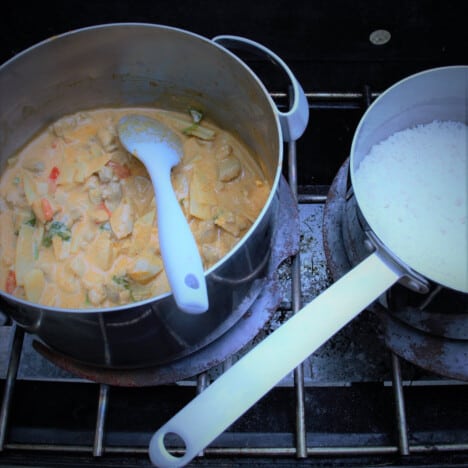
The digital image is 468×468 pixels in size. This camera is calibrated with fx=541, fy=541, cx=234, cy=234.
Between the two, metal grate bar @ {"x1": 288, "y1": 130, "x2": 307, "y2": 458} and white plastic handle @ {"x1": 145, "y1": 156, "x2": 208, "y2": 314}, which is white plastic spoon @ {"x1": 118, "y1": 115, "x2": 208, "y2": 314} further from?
metal grate bar @ {"x1": 288, "y1": 130, "x2": 307, "y2": 458}

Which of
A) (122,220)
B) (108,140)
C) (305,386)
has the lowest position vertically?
(305,386)

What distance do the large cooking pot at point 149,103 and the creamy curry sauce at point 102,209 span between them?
42 millimetres

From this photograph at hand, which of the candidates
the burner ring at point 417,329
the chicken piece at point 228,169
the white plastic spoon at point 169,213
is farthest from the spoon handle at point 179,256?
the burner ring at point 417,329

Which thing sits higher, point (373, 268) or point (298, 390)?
point (373, 268)

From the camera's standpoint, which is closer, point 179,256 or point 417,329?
point 179,256

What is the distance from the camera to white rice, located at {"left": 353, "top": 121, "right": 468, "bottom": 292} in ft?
2.30

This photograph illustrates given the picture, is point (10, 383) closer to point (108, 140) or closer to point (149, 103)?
point (108, 140)

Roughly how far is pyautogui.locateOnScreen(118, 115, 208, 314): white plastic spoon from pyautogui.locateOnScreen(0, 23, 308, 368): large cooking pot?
2 centimetres

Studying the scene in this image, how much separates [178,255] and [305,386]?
0.34 meters

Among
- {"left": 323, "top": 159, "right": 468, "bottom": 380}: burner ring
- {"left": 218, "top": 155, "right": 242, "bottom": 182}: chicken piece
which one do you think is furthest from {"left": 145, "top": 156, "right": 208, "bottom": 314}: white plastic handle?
{"left": 323, "top": 159, "right": 468, "bottom": 380}: burner ring

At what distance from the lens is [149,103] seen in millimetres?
940

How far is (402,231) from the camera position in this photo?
Answer: 0.72 m

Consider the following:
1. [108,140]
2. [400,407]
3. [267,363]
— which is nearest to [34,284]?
[108,140]

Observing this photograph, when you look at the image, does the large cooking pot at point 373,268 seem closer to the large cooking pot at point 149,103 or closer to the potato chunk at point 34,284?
the large cooking pot at point 149,103
